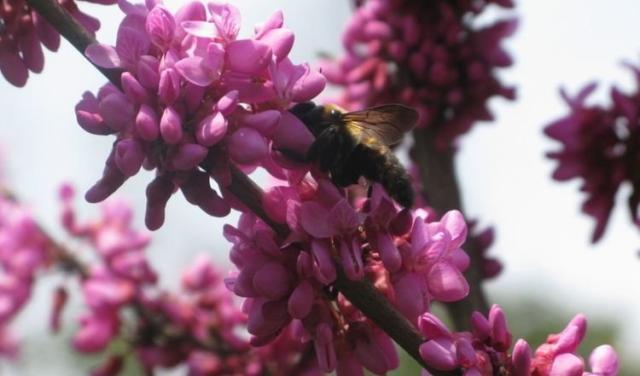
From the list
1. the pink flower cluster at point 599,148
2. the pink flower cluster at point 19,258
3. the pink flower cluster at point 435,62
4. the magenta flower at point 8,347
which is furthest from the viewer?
the magenta flower at point 8,347

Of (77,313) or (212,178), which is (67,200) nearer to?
(77,313)

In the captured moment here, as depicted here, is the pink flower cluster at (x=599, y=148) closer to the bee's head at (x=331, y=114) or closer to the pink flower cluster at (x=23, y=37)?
the bee's head at (x=331, y=114)

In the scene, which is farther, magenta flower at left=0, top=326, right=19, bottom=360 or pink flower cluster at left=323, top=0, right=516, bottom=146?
magenta flower at left=0, top=326, right=19, bottom=360

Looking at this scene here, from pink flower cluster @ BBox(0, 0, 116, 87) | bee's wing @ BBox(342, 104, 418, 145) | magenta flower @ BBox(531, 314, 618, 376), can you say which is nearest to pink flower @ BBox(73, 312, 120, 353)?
pink flower cluster @ BBox(0, 0, 116, 87)

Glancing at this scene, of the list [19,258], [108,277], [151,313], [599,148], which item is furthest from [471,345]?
[19,258]

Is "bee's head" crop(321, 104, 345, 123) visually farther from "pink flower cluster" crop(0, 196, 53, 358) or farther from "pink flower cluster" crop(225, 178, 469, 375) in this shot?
"pink flower cluster" crop(0, 196, 53, 358)

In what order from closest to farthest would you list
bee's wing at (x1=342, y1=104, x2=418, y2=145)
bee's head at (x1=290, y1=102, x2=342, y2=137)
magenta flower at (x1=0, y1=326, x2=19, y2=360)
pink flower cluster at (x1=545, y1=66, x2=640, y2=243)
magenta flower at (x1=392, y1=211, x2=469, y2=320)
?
magenta flower at (x1=392, y1=211, x2=469, y2=320) → bee's head at (x1=290, y1=102, x2=342, y2=137) → bee's wing at (x1=342, y1=104, x2=418, y2=145) → pink flower cluster at (x1=545, y1=66, x2=640, y2=243) → magenta flower at (x1=0, y1=326, x2=19, y2=360)

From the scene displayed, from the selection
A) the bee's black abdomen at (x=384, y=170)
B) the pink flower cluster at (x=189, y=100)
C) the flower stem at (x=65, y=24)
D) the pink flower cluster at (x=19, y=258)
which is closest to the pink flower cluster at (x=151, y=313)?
the pink flower cluster at (x=19, y=258)
